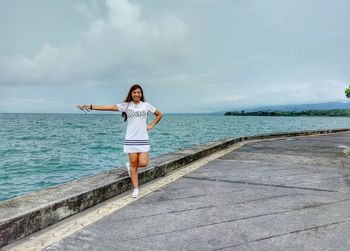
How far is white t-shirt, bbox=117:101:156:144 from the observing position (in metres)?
4.73

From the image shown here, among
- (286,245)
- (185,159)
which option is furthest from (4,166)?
(286,245)

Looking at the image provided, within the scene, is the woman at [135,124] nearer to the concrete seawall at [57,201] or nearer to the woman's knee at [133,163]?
the woman's knee at [133,163]

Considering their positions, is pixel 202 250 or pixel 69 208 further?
pixel 69 208

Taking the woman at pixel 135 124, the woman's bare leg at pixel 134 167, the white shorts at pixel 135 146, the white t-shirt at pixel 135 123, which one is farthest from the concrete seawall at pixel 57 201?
the white t-shirt at pixel 135 123

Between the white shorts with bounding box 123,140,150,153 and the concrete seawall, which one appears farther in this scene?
the white shorts with bounding box 123,140,150,153

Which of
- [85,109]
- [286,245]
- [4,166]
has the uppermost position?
[85,109]

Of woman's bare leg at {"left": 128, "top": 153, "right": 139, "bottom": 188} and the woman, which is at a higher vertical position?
the woman

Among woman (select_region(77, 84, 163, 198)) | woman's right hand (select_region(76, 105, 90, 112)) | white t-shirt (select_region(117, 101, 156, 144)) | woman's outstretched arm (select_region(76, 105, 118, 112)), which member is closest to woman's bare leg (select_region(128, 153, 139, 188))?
woman (select_region(77, 84, 163, 198))

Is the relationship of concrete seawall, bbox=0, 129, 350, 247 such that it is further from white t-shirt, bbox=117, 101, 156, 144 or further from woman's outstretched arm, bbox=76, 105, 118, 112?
woman's outstretched arm, bbox=76, 105, 118, 112

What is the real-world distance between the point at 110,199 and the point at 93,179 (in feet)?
1.81

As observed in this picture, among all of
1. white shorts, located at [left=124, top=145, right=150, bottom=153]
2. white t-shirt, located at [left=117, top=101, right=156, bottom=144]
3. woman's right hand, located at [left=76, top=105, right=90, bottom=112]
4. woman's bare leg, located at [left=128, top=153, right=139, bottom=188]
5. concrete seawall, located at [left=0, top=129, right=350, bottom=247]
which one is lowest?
concrete seawall, located at [left=0, top=129, right=350, bottom=247]

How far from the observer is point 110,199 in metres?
4.69

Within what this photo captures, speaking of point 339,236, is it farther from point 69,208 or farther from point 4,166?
point 4,166

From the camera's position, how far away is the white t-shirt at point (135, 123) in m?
4.73
